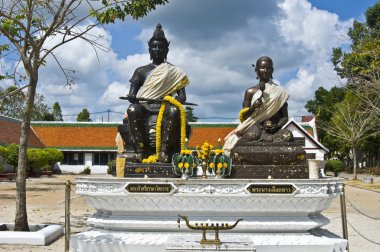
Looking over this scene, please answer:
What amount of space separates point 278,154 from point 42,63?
6.16 meters

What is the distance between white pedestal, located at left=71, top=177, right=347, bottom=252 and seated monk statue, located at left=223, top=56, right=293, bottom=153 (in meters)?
1.25

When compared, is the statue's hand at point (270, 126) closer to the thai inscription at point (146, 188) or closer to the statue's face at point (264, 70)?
the statue's face at point (264, 70)

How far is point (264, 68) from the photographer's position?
8227mm

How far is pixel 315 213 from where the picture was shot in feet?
23.8

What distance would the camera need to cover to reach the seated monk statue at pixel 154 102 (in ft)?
26.5

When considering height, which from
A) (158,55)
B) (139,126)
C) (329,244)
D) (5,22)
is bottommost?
(329,244)

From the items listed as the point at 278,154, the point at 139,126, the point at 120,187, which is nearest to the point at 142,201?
the point at 120,187

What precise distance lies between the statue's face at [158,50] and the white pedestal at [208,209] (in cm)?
272

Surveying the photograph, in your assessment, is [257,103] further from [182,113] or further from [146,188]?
[146,188]

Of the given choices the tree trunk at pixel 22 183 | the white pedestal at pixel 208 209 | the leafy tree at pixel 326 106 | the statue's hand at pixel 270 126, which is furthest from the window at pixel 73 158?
the white pedestal at pixel 208 209

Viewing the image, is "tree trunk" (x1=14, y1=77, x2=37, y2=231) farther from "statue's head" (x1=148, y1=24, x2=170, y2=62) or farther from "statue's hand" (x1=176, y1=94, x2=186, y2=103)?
"statue's hand" (x1=176, y1=94, x2=186, y2=103)

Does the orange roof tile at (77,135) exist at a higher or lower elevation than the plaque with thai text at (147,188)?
higher

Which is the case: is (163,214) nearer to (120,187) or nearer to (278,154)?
(120,187)

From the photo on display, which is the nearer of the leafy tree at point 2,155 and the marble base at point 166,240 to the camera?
the marble base at point 166,240
